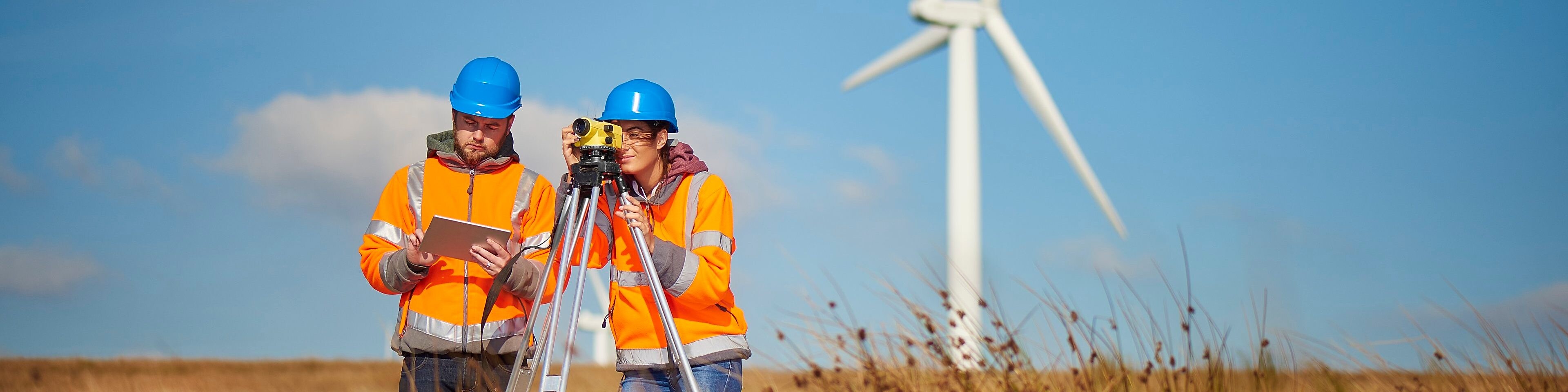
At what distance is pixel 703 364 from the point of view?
3512 mm

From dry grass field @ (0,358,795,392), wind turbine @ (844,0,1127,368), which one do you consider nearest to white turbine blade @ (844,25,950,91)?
wind turbine @ (844,0,1127,368)

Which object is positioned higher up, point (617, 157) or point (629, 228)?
point (617, 157)

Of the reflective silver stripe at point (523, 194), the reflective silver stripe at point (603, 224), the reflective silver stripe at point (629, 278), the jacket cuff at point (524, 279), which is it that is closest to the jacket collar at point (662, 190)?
the reflective silver stripe at point (603, 224)

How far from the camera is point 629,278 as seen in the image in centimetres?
359

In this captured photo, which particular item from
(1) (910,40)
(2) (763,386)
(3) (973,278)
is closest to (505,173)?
(2) (763,386)

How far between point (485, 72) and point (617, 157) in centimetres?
72

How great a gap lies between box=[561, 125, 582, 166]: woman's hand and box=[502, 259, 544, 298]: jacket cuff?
1.27ft

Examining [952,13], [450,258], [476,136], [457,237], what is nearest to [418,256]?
[450,258]

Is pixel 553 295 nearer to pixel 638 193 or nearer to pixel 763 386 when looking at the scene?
pixel 638 193

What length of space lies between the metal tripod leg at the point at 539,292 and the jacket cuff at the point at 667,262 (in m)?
0.31

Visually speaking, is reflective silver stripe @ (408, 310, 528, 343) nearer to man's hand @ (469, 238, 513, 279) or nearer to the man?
the man

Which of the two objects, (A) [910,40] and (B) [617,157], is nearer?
(B) [617,157]

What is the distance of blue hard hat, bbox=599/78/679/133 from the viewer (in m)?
3.61

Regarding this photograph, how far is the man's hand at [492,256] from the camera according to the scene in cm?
346
